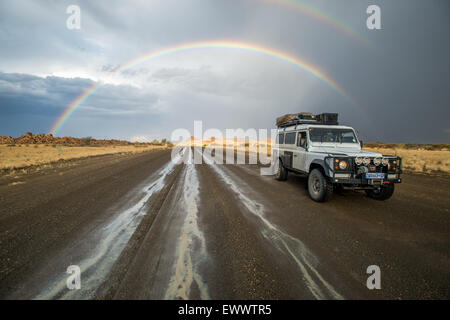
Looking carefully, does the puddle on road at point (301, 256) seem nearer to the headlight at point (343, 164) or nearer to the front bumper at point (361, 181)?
the front bumper at point (361, 181)

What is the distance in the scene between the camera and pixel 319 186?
6055 millimetres

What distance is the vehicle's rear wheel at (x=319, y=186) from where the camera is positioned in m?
5.80

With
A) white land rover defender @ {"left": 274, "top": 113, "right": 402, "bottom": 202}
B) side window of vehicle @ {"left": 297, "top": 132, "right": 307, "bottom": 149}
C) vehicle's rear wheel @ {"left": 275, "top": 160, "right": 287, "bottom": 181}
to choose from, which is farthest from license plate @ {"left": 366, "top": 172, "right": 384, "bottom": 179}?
vehicle's rear wheel @ {"left": 275, "top": 160, "right": 287, "bottom": 181}

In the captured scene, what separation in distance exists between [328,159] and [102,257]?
18.2ft

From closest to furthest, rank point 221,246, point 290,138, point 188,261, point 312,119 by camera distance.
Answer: point 188,261 → point 221,246 → point 312,119 → point 290,138

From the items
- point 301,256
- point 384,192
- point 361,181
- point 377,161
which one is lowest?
point 301,256

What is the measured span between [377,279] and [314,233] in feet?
4.55

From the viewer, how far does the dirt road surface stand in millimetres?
2443

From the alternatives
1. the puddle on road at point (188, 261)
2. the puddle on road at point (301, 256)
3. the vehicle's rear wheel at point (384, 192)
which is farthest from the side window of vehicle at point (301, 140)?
the puddle on road at point (188, 261)

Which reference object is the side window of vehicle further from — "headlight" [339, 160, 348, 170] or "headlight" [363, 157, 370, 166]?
"headlight" [363, 157, 370, 166]

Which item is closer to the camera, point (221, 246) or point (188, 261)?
point (188, 261)

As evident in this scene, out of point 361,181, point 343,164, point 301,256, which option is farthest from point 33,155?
point 361,181

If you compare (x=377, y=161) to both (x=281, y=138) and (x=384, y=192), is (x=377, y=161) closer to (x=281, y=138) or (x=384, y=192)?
(x=384, y=192)
